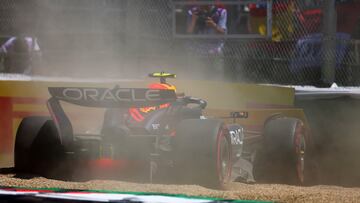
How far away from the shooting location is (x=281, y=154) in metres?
7.04

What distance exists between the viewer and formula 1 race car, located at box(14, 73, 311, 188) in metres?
6.17

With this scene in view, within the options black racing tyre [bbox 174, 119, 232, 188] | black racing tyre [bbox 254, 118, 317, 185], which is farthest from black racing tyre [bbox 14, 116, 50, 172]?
black racing tyre [bbox 254, 118, 317, 185]

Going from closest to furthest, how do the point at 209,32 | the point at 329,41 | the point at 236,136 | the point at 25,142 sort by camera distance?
the point at 25,142, the point at 236,136, the point at 329,41, the point at 209,32

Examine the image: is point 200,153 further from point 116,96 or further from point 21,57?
point 21,57

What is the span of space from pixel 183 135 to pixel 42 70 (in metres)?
7.17

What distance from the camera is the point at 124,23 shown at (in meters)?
12.6

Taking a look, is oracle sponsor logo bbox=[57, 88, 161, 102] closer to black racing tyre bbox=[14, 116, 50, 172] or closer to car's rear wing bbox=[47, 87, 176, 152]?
car's rear wing bbox=[47, 87, 176, 152]

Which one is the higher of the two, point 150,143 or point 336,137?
point 150,143

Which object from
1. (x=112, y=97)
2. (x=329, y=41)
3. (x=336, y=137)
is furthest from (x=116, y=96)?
(x=329, y=41)

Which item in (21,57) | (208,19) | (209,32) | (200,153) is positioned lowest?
(200,153)

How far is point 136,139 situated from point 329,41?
585cm

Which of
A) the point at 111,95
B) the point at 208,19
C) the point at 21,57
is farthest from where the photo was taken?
the point at 21,57

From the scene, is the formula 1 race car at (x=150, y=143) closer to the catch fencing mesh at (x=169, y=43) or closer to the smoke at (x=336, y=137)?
the smoke at (x=336, y=137)

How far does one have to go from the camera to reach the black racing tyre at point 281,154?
7020 mm
